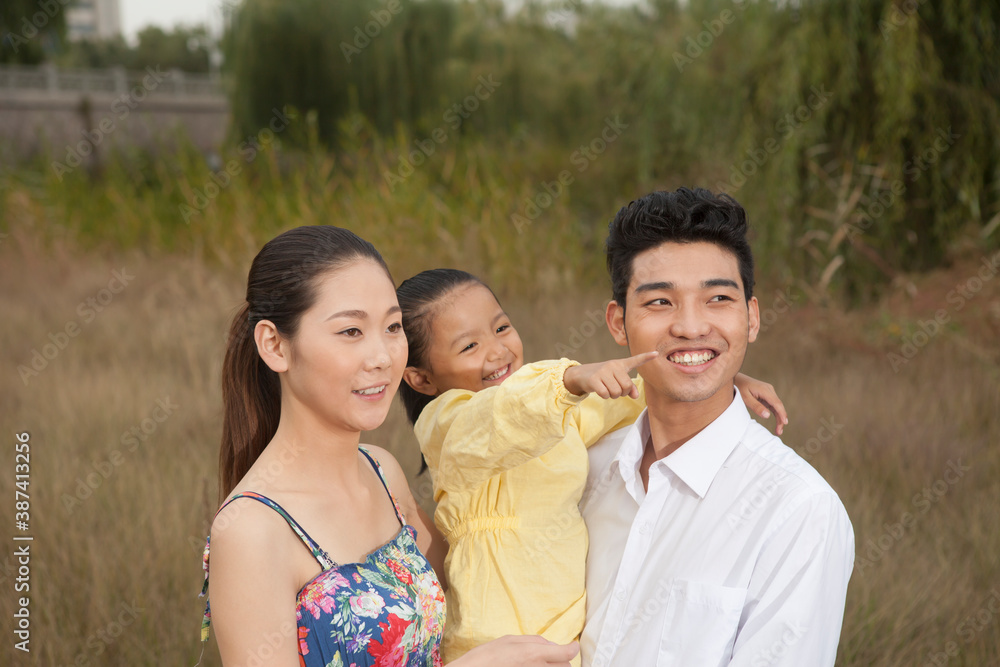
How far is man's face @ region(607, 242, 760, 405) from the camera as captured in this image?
178 centimetres

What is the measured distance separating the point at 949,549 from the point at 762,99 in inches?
147

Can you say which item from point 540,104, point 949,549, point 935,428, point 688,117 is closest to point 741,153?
point 688,117

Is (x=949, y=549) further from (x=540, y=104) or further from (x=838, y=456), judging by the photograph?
(x=540, y=104)

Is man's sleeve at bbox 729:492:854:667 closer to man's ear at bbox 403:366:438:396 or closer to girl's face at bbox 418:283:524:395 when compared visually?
girl's face at bbox 418:283:524:395

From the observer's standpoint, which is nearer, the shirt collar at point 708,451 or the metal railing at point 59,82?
the shirt collar at point 708,451

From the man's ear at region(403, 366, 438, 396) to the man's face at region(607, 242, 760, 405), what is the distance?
2.24 feet

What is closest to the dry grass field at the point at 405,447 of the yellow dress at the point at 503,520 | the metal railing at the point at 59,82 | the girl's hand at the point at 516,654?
the yellow dress at the point at 503,520

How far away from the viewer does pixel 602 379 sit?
1.52 metres

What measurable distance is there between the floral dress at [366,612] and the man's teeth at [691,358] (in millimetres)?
711

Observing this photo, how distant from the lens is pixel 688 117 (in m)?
7.27

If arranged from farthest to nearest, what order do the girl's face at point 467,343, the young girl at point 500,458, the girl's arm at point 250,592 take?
1. the girl's face at point 467,343
2. the young girl at point 500,458
3. the girl's arm at point 250,592

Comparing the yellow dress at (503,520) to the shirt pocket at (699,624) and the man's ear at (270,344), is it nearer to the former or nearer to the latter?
the shirt pocket at (699,624)

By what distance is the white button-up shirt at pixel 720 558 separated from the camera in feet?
5.04

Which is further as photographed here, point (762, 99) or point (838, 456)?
point (762, 99)
